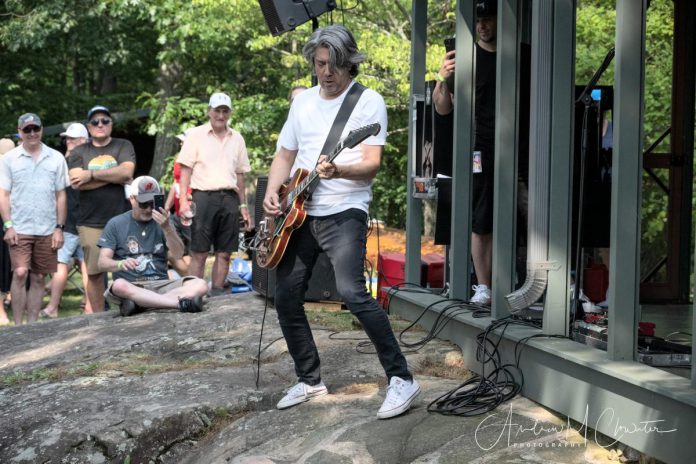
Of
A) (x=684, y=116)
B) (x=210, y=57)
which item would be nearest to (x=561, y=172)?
(x=684, y=116)

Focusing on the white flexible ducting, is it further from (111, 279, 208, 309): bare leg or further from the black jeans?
(111, 279, 208, 309): bare leg

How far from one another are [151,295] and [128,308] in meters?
0.21

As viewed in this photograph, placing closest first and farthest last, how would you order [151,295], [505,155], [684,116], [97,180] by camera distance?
[505,155] → [684,116] → [151,295] → [97,180]

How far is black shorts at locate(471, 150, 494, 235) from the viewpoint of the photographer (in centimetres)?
687

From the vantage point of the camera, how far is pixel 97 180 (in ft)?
32.6

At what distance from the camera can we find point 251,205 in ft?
67.2

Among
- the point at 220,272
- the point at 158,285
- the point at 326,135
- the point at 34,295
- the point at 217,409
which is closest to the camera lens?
the point at 326,135

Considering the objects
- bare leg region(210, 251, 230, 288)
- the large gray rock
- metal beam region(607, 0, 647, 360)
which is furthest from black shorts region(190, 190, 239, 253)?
metal beam region(607, 0, 647, 360)

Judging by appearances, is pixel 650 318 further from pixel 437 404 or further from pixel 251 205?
pixel 251 205

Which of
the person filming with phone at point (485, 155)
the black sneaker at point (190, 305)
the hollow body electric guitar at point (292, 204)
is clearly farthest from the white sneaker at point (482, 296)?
the black sneaker at point (190, 305)

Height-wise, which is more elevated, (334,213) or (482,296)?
(334,213)

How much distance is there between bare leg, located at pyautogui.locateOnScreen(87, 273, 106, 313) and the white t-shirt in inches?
195

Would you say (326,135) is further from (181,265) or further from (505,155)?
(181,265)
